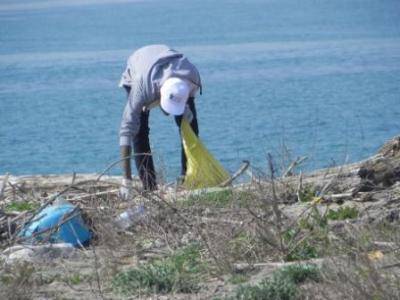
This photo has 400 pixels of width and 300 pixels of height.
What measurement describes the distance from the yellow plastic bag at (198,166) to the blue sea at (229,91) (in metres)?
0.25

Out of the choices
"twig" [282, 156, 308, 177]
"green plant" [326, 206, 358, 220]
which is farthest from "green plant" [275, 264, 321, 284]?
"twig" [282, 156, 308, 177]

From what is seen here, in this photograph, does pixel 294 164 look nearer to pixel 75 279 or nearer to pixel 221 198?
pixel 221 198

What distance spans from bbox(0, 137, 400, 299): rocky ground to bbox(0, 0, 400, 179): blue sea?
0.50 metres

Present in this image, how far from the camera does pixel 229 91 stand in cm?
3183

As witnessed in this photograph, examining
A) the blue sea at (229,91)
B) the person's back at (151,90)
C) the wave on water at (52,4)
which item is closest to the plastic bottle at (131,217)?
the blue sea at (229,91)

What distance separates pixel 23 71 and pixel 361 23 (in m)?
23.5

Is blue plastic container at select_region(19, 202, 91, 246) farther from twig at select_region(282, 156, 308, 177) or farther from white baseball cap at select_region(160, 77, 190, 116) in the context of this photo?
white baseball cap at select_region(160, 77, 190, 116)

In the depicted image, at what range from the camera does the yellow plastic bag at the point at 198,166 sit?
8984mm

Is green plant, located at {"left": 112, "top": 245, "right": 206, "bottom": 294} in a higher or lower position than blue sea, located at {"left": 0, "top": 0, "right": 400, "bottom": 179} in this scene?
higher

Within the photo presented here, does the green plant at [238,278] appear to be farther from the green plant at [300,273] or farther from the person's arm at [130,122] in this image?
the person's arm at [130,122]

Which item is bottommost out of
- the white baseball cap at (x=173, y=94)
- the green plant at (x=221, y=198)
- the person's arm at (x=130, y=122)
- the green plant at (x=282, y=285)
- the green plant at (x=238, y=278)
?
the green plant at (x=238, y=278)

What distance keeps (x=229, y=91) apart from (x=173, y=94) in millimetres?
A: 22744

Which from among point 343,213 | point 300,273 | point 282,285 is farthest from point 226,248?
point 343,213

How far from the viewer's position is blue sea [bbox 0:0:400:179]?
66.5ft
